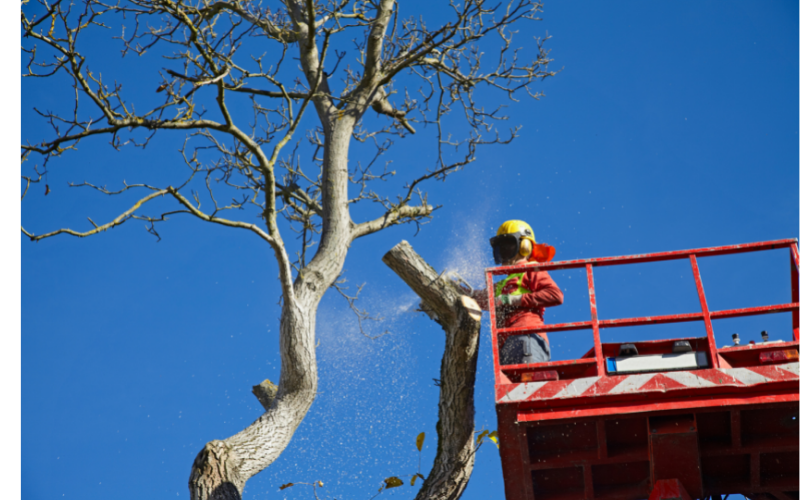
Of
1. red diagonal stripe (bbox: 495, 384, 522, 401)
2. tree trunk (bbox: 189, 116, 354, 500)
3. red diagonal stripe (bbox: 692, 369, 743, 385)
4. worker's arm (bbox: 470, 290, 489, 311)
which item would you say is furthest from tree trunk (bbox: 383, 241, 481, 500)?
red diagonal stripe (bbox: 692, 369, 743, 385)

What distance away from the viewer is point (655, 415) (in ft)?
16.8

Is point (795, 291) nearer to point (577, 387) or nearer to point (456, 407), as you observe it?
point (577, 387)

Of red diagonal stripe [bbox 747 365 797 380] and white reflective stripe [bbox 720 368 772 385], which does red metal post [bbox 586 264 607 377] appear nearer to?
white reflective stripe [bbox 720 368 772 385]

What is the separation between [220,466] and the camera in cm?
550

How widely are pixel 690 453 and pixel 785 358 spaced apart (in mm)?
955

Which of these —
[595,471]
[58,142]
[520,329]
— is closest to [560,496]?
[595,471]

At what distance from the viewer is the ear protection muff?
265 inches

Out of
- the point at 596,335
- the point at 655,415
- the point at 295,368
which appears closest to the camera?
the point at 655,415

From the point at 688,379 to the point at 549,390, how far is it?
971 millimetres

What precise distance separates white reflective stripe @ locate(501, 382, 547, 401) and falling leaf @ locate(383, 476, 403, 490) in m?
2.04

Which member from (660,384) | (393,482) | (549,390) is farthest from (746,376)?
(393,482)

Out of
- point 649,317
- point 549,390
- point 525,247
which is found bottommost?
point 549,390

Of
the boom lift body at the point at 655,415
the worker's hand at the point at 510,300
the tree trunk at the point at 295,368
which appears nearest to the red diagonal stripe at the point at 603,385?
the boom lift body at the point at 655,415

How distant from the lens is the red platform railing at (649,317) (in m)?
5.10
